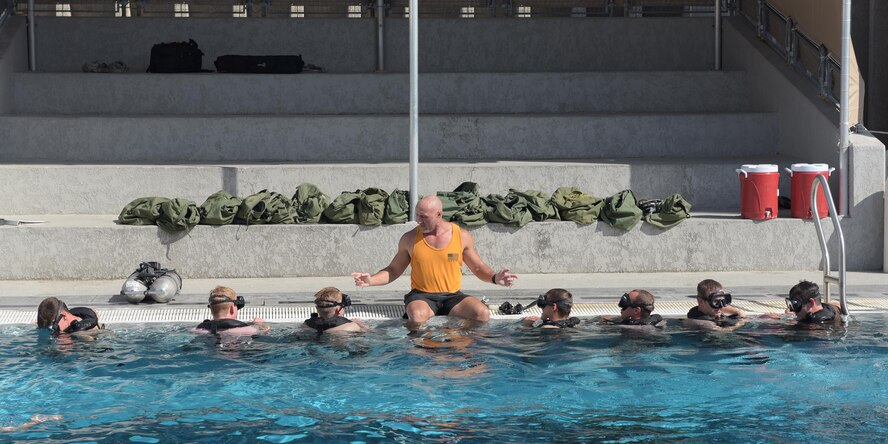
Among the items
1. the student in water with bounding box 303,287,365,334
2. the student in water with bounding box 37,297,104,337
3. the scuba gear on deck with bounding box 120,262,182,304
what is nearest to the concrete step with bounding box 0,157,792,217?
the scuba gear on deck with bounding box 120,262,182,304

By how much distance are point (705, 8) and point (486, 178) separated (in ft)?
20.8

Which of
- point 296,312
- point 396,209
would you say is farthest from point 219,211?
point 296,312

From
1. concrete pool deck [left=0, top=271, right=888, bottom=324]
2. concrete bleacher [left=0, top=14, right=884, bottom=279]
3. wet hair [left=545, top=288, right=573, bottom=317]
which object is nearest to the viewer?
wet hair [left=545, top=288, right=573, bottom=317]

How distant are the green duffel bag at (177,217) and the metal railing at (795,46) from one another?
710cm

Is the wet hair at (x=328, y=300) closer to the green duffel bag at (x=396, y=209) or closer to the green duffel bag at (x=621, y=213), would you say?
the green duffel bag at (x=396, y=209)

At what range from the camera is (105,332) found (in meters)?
9.07

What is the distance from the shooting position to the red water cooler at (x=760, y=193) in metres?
11.6

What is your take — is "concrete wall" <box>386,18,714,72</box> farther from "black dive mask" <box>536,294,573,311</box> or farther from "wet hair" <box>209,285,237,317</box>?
"wet hair" <box>209,285,237,317</box>

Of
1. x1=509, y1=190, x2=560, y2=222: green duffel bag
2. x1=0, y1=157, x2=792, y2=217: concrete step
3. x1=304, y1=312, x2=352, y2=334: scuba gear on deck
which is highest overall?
x1=0, y1=157, x2=792, y2=217: concrete step

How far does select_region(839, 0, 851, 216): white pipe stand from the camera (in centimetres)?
1138

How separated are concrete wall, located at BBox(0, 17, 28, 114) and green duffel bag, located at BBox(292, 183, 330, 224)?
209 inches

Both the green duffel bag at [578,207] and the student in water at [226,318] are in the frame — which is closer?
the student in water at [226,318]

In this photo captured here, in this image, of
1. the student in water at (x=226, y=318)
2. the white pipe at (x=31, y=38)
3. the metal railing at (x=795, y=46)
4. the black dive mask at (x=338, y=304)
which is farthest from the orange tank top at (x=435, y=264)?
the white pipe at (x=31, y=38)

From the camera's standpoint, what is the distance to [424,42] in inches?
674
